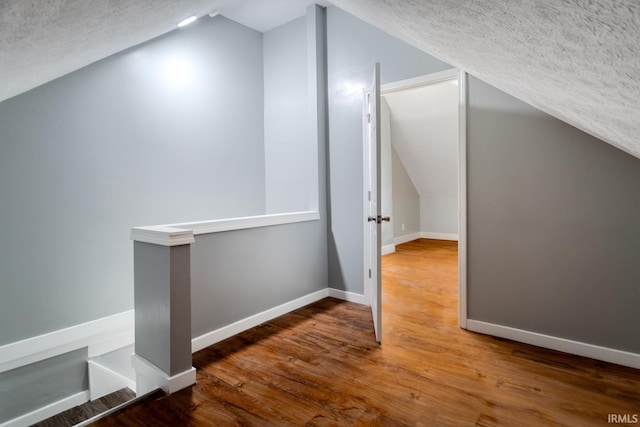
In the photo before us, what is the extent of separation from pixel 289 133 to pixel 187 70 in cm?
120

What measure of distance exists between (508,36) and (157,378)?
7.49 ft

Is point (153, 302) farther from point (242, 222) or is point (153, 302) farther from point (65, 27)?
point (65, 27)

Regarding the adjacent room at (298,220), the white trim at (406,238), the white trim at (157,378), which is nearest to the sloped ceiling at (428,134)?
the white trim at (406,238)

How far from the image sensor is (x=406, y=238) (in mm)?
6918

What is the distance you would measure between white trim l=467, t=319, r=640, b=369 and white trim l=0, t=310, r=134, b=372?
2872mm

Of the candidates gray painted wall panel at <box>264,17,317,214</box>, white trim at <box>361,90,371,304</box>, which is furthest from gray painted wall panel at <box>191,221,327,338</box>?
gray painted wall panel at <box>264,17,317,214</box>

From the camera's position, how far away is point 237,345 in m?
2.47

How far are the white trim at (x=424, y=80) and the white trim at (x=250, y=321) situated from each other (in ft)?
6.61

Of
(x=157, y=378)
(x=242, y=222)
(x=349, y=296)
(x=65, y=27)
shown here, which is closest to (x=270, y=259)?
(x=242, y=222)

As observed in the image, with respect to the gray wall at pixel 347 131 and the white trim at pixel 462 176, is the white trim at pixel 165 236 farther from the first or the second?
the white trim at pixel 462 176

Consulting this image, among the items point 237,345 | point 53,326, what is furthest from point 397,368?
point 53,326

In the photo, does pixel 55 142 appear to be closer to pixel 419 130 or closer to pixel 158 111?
pixel 158 111

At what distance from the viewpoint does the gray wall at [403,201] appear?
6.53 meters

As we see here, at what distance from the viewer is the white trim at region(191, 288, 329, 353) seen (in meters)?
2.43
